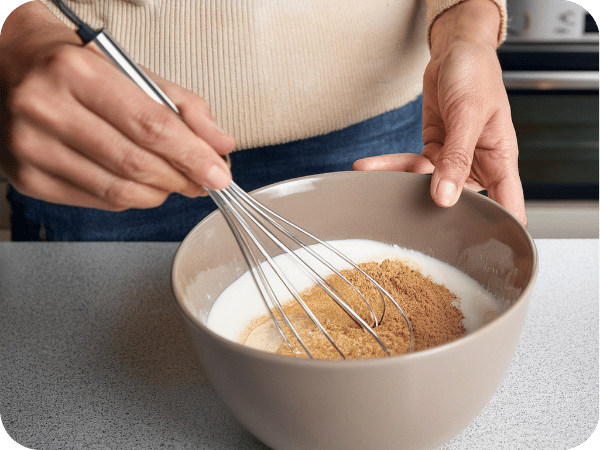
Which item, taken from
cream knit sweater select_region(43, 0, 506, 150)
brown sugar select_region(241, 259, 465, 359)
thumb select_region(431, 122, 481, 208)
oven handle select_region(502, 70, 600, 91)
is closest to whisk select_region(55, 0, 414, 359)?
brown sugar select_region(241, 259, 465, 359)

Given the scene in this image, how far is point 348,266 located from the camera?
1.85ft

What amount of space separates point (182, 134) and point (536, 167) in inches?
53.6

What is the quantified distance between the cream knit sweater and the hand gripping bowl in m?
0.33

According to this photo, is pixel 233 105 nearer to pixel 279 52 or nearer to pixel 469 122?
pixel 279 52

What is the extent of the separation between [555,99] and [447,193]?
1104 mm

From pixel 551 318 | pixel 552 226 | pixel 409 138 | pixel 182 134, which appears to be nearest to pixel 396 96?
pixel 409 138

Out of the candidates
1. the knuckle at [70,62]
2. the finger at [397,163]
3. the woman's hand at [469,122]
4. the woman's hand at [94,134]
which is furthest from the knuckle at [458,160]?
the knuckle at [70,62]

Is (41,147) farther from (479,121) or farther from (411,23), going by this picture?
(411,23)

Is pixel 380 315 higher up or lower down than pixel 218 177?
lower down

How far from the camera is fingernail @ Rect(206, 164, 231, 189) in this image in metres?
0.39

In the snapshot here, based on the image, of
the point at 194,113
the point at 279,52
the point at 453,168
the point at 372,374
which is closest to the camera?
the point at 372,374

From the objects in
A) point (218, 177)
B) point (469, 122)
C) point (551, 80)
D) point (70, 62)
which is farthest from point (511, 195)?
point (551, 80)

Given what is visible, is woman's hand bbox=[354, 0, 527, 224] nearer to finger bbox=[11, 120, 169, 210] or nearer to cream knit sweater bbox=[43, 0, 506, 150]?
cream knit sweater bbox=[43, 0, 506, 150]

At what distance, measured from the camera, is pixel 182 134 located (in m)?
0.38
